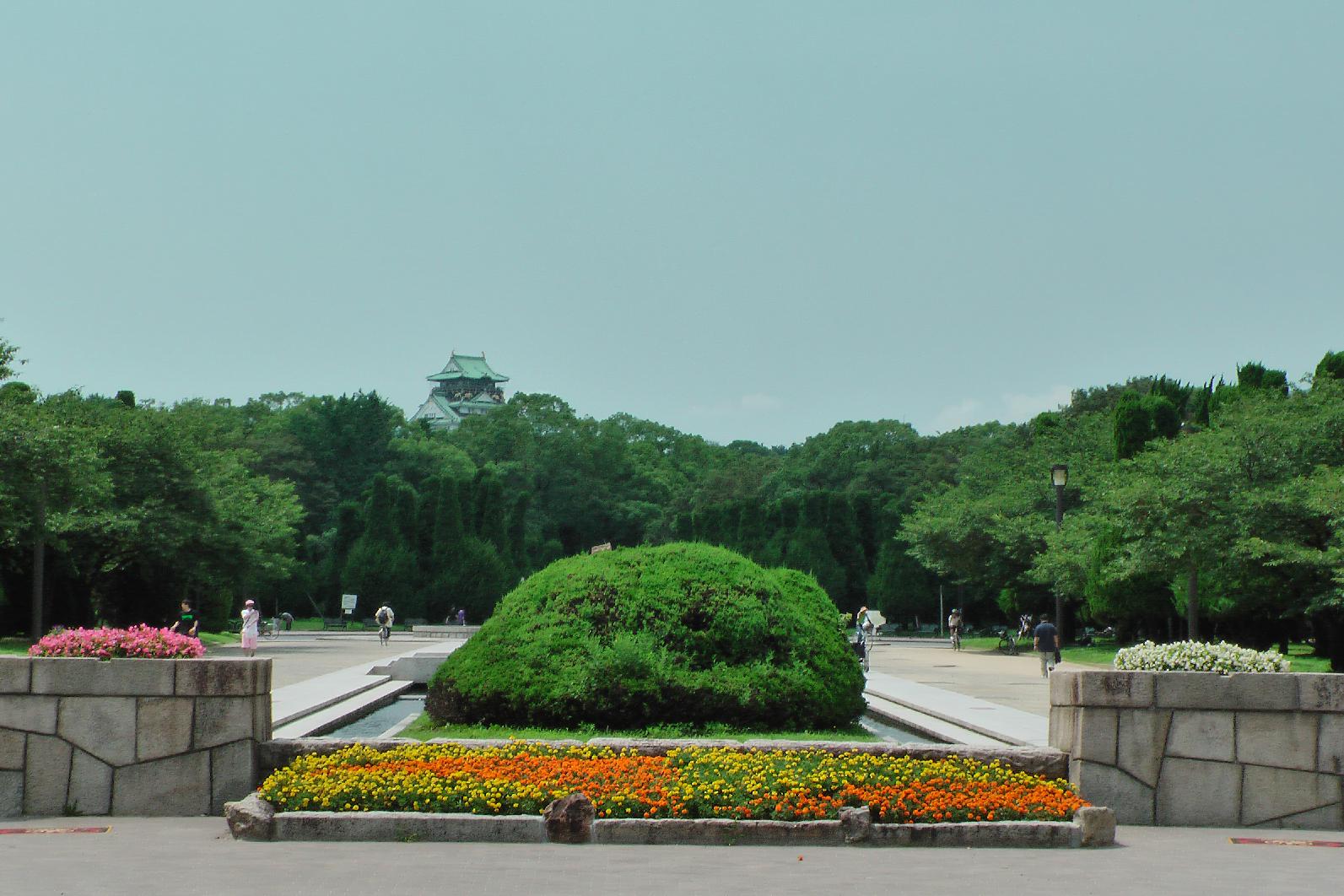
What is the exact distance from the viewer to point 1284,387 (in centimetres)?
4619

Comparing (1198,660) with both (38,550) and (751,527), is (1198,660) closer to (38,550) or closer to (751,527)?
(38,550)

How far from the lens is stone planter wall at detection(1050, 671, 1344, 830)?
10.8m

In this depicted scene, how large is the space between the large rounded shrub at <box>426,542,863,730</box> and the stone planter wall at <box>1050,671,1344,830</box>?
11.6 feet

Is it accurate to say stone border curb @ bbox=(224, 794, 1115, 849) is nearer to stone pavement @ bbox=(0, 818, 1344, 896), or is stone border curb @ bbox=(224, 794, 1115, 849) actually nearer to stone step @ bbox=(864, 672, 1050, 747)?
stone pavement @ bbox=(0, 818, 1344, 896)

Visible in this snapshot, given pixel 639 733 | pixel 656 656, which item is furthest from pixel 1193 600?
pixel 639 733

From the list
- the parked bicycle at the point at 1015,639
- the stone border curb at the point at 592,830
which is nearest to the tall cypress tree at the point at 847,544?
the parked bicycle at the point at 1015,639

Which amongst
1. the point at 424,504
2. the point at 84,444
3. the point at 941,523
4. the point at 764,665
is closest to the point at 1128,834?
the point at 764,665

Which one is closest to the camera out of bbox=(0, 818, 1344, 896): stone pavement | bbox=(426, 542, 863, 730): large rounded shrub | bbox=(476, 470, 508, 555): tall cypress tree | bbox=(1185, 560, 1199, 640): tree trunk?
bbox=(0, 818, 1344, 896): stone pavement

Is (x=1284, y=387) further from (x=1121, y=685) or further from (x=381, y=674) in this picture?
(x=1121, y=685)

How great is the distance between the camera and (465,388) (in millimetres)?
176500

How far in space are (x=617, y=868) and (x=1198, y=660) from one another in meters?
5.16

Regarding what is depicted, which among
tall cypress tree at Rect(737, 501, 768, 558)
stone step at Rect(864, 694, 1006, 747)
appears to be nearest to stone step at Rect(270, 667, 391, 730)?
stone step at Rect(864, 694, 1006, 747)

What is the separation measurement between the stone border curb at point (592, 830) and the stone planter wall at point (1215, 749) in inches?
65.9

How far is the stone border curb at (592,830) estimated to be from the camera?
9.69 m
